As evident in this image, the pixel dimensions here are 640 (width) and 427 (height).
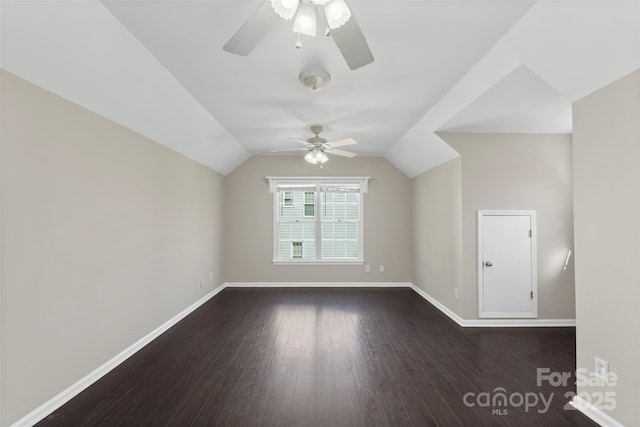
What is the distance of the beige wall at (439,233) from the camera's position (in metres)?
3.96

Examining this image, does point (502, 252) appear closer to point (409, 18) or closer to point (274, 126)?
point (409, 18)

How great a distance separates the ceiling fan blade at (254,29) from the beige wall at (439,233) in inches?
127

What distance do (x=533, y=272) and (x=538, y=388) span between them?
1842mm

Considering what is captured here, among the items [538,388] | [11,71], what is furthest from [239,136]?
[538,388]

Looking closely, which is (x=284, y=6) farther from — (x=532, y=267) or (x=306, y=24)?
(x=532, y=267)

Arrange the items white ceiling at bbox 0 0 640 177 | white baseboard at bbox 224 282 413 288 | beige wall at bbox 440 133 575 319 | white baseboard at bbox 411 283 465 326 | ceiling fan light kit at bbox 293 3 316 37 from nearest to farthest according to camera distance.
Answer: ceiling fan light kit at bbox 293 3 316 37 < white ceiling at bbox 0 0 640 177 < beige wall at bbox 440 133 575 319 < white baseboard at bbox 411 283 465 326 < white baseboard at bbox 224 282 413 288

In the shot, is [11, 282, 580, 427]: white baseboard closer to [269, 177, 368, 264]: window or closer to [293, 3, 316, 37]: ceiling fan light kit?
[269, 177, 368, 264]: window

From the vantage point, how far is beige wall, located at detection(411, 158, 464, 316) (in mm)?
3955

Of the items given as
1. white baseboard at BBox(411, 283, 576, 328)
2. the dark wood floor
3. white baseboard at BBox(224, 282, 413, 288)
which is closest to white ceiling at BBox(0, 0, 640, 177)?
the dark wood floor

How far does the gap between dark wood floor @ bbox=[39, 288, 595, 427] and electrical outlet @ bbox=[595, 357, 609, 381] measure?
36 centimetres

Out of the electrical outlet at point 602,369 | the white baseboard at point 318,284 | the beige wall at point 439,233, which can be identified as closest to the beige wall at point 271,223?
the white baseboard at point 318,284

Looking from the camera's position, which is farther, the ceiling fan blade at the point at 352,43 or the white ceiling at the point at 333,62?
the white ceiling at the point at 333,62

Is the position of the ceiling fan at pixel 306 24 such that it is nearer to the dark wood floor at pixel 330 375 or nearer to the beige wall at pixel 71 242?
the beige wall at pixel 71 242

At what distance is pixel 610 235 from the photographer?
1.87 m
